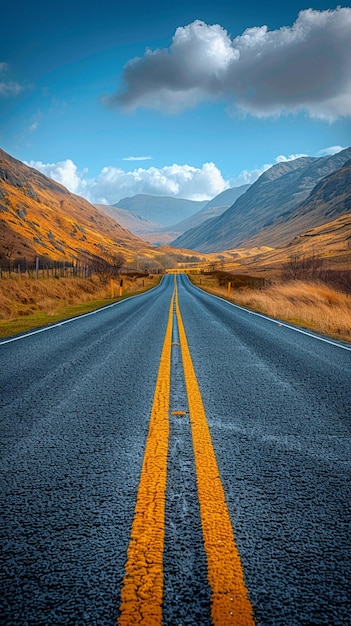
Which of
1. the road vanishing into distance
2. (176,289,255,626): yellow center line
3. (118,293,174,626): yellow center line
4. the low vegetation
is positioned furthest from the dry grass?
(118,293,174,626): yellow center line

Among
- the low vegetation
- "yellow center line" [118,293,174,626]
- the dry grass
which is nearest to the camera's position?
"yellow center line" [118,293,174,626]

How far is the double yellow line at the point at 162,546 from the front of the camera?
4.19ft

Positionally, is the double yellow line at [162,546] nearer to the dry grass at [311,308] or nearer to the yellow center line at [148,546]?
the yellow center line at [148,546]

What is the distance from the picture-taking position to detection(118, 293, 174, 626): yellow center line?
Result: 128 centimetres

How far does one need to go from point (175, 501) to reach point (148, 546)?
1.21 feet

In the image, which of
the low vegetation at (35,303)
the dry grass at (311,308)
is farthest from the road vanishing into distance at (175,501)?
the dry grass at (311,308)

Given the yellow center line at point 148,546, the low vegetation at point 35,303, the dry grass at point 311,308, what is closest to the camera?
the yellow center line at point 148,546

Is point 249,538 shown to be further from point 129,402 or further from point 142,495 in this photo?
point 129,402

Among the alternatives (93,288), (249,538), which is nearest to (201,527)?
(249,538)

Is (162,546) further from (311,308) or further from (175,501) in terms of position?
(311,308)

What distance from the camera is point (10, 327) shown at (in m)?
10.9

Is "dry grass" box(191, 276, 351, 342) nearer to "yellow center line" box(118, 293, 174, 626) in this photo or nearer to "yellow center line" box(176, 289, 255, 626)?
"yellow center line" box(176, 289, 255, 626)

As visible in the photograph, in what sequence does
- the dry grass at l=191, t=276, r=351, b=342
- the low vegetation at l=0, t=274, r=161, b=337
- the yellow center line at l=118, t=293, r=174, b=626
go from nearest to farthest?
the yellow center line at l=118, t=293, r=174, b=626 → the dry grass at l=191, t=276, r=351, b=342 → the low vegetation at l=0, t=274, r=161, b=337

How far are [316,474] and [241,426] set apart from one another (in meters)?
0.87
